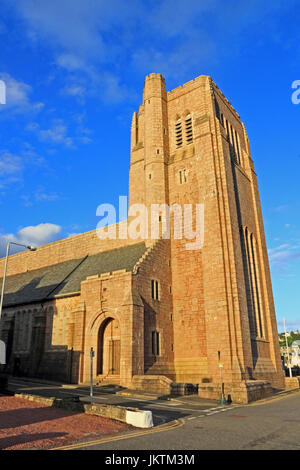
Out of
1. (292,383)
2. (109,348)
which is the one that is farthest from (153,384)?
(292,383)

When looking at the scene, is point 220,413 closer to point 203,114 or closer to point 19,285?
point 203,114

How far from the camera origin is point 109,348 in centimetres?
3011

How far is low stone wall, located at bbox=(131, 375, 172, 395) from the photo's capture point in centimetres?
2486

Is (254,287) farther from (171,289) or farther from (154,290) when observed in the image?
(154,290)

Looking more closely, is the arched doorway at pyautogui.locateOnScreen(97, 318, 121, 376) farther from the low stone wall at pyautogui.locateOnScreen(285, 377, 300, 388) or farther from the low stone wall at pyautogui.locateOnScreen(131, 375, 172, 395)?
the low stone wall at pyautogui.locateOnScreen(285, 377, 300, 388)

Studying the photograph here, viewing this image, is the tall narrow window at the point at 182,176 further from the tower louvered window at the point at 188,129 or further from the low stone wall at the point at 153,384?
the low stone wall at the point at 153,384

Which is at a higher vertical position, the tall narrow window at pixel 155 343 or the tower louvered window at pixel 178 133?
the tower louvered window at pixel 178 133

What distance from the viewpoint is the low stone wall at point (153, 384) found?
24859mm

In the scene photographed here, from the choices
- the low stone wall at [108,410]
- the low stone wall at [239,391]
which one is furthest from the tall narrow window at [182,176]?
the low stone wall at [108,410]

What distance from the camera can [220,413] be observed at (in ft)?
57.1

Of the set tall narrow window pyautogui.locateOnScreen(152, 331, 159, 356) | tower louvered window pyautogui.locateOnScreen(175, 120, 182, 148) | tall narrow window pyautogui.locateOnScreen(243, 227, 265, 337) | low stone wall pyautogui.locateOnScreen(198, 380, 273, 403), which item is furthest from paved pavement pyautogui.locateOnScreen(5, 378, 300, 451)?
tower louvered window pyautogui.locateOnScreen(175, 120, 182, 148)

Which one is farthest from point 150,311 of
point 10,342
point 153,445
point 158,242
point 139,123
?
point 139,123

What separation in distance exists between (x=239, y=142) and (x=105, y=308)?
28.7 m

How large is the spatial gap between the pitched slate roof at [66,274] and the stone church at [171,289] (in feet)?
0.78
